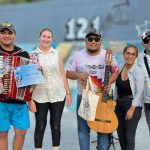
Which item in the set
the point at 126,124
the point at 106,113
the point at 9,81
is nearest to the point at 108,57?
the point at 106,113

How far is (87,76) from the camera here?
4.67m

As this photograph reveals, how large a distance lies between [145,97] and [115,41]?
7.20 meters

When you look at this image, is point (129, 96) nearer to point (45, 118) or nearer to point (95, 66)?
point (95, 66)

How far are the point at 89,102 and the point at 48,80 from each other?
624 mm

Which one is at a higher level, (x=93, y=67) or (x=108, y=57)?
Result: (x=108, y=57)

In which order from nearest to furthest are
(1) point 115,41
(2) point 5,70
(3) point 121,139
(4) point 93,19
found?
1. (2) point 5,70
2. (3) point 121,139
3. (1) point 115,41
4. (4) point 93,19

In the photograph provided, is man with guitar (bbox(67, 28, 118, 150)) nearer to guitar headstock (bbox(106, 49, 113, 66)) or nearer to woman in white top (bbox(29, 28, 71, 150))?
guitar headstock (bbox(106, 49, 113, 66))

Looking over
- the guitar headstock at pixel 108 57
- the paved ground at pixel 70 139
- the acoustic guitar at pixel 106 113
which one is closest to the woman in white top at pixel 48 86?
the acoustic guitar at pixel 106 113

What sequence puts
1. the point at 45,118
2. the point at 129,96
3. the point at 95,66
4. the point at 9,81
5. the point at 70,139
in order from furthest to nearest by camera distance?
the point at 70,139, the point at 45,118, the point at 95,66, the point at 129,96, the point at 9,81

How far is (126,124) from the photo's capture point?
4.59 metres

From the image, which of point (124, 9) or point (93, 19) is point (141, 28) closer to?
point (124, 9)

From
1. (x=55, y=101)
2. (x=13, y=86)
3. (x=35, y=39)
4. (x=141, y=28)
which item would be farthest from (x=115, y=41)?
(x=13, y=86)

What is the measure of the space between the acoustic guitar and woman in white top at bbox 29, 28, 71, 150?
0.53 metres

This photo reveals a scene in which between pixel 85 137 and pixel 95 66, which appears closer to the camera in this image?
pixel 95 66
